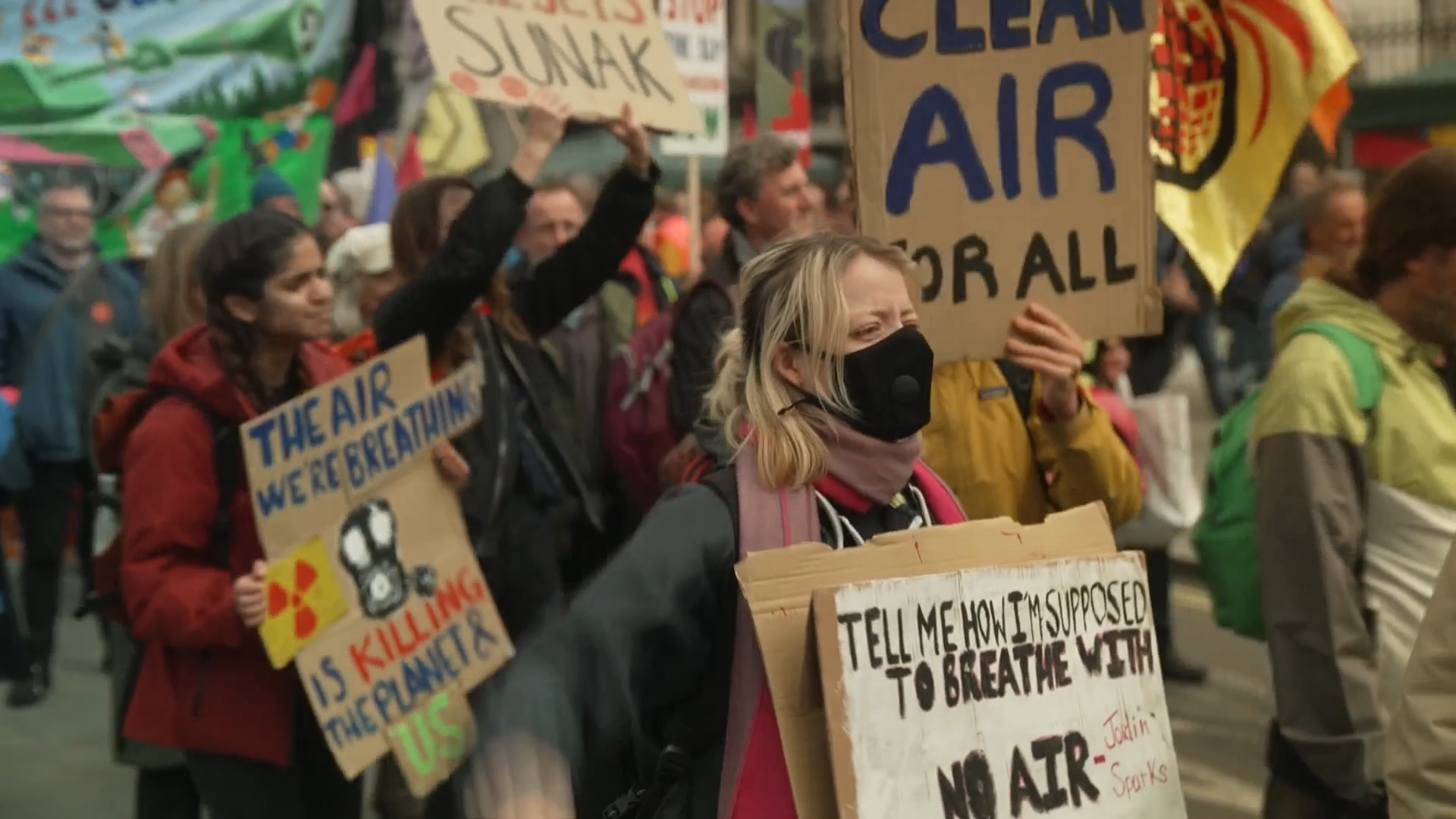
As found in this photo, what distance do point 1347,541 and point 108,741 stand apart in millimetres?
5409

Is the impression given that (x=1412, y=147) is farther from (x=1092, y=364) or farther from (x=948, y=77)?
(x=948, y=77)

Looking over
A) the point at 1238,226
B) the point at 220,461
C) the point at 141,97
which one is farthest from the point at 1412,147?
the point at 220,461

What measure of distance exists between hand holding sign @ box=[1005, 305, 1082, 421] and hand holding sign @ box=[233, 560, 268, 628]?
1612mm

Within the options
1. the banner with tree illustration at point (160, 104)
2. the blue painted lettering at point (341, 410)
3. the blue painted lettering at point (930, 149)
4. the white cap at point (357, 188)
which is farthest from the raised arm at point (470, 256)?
the banner with tree illustration at point (160, 104)

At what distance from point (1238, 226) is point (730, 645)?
6.72ft

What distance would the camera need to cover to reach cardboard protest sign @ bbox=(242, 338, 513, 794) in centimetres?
364

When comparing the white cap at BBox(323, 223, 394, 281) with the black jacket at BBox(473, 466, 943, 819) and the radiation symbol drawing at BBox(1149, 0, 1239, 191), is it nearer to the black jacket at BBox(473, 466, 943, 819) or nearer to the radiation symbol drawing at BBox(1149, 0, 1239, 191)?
the radiation symbol drawing at BBox(1149, 0, 1239, 191)

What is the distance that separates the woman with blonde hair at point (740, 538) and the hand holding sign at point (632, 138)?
7.36 feet

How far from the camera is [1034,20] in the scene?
10.3 feet

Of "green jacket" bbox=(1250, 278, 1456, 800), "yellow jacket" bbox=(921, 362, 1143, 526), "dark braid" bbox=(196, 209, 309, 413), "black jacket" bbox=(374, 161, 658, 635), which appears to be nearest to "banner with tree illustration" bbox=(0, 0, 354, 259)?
"black jacket" bbox=(374, 161, 658, 635)

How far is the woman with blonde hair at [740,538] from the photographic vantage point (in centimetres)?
209

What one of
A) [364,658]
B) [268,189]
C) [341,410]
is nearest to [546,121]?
[341,410]

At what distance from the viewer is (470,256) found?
434 centimetres

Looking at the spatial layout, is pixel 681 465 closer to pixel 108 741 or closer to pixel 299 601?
pixel 299 601
